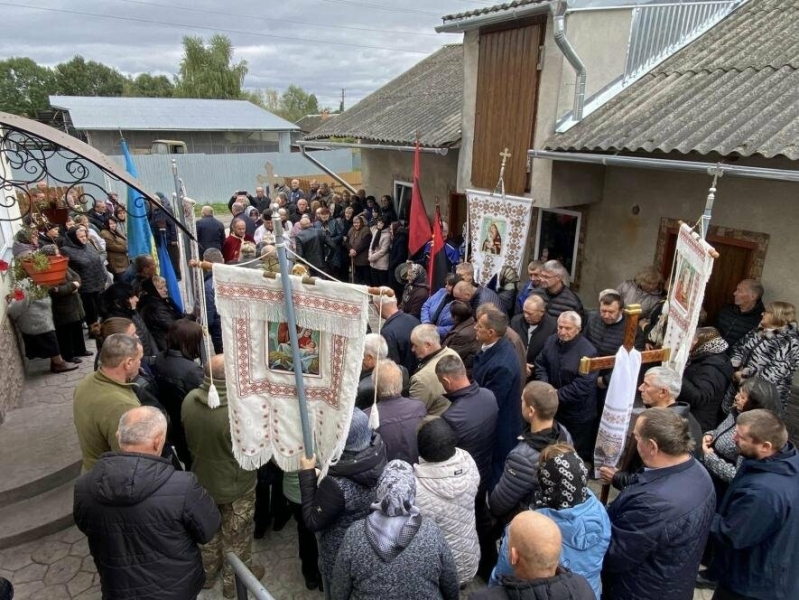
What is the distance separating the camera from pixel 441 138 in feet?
26.4

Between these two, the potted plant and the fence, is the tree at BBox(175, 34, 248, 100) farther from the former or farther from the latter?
the potted plant

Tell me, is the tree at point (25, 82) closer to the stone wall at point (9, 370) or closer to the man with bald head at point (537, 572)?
the stone wall at point (9, 370)

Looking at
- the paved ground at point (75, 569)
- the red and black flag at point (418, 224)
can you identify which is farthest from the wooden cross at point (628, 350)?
the red and black flag at point (418, 224)

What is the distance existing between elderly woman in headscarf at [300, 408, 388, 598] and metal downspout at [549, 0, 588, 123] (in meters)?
4.93

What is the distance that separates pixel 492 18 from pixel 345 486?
5.99m

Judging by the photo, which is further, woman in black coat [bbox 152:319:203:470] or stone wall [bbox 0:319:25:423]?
stone wall [bbox 0:319:25:423]

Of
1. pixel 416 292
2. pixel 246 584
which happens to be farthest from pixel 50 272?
pixel 246 584

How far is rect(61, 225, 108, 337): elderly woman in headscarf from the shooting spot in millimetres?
6828

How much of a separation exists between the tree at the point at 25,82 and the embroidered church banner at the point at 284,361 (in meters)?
76.0

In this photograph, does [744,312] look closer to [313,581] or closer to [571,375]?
[571,375]

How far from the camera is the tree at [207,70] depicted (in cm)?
4491

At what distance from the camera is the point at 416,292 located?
256 inches

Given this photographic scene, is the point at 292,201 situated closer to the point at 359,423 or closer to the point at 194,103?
the point at 359,423

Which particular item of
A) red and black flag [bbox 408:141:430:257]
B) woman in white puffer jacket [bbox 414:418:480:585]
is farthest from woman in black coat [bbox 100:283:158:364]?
red and black flag [bbox 408:141:430:257]
